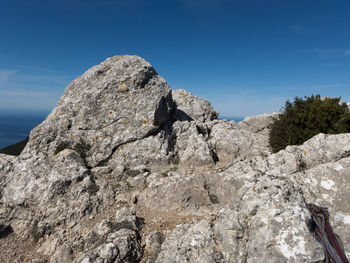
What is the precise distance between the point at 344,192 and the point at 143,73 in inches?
509

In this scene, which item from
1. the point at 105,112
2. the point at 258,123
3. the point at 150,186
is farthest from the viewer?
the point at 258,123

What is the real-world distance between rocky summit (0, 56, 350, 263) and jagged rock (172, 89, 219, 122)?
3309 millimetres

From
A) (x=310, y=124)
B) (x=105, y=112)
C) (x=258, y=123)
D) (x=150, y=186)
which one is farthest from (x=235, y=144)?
(x=105, y=112)

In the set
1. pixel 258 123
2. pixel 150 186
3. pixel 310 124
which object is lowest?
pixel 150 186

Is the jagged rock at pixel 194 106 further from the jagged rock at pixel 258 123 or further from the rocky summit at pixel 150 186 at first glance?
the jagged rock at pixel 258 123

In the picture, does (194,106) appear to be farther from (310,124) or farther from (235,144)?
(310,124)

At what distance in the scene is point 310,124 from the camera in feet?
43.0

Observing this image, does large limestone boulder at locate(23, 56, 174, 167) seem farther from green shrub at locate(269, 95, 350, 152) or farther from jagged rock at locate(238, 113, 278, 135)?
jagged rock at locate(238, 113, 278, 135)

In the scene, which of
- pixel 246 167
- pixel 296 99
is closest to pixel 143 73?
pixel 246 167

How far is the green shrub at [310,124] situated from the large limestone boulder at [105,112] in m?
8.35

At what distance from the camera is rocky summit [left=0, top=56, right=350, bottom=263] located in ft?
17.4

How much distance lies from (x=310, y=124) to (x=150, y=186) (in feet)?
37.3

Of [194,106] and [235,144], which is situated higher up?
[194,106]

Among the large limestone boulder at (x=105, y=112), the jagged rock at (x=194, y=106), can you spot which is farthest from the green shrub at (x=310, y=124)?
the large limestone boulder at (x=105, y=112)
